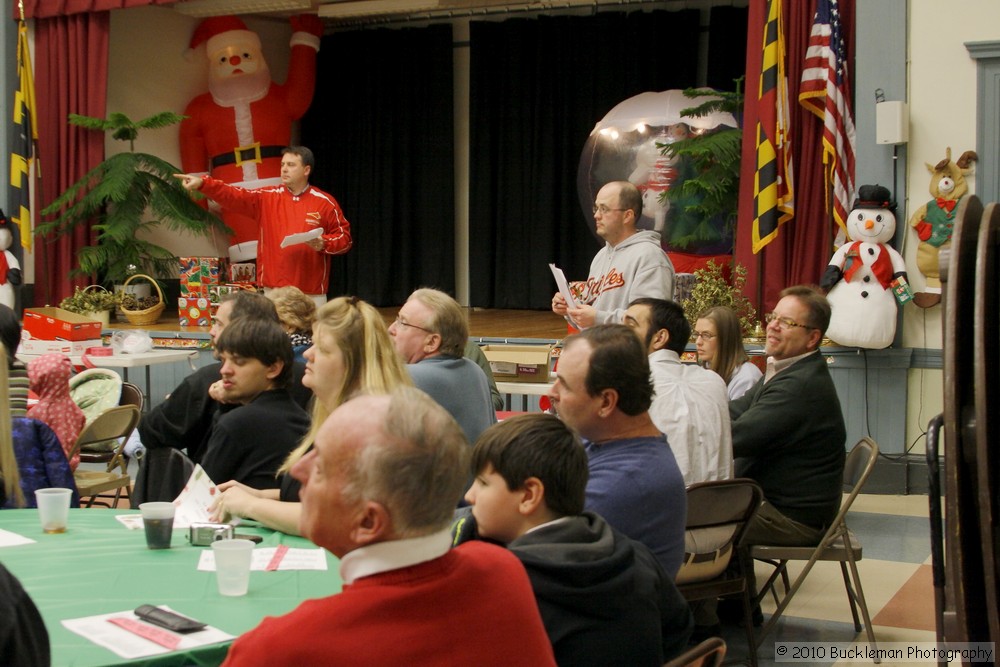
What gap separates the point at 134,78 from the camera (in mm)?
10242

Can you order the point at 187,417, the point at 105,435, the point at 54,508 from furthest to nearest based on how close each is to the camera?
the point at 105,435
the point at 187,417
the point at 54,508

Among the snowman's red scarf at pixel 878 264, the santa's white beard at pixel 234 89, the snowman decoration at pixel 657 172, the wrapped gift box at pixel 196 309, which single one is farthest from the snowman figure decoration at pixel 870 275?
the santa's white beard at pixel 234 89

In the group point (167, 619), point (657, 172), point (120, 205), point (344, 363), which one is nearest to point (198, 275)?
point (120, 205)

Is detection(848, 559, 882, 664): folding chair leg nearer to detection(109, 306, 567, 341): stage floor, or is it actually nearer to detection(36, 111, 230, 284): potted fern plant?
detection(109, 306, 567, 341): stage floor

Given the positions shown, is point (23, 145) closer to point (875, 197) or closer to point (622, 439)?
point (875, 197)

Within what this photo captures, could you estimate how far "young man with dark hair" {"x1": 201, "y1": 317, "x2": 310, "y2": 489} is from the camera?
2814 mm

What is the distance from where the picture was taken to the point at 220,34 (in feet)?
34.1

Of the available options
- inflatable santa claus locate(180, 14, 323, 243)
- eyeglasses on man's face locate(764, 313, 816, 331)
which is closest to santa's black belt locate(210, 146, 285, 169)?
inflatable santa claus locate(180, 14, 323, 243)

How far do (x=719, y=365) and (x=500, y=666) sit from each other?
132 inches

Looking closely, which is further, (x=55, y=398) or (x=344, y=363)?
(x=55, y=398)

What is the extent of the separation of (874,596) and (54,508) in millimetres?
3152

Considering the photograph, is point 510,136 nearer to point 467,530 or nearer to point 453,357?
point 453,357

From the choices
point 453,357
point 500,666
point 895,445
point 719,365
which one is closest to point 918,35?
point 895,445

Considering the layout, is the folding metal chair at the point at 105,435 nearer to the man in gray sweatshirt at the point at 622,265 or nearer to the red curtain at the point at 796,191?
the man in gray sweatshirt at the point at 622,265
